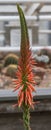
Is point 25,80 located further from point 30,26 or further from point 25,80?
point 30,26

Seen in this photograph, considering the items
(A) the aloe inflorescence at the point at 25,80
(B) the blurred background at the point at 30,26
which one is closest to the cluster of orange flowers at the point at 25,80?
(A) the aloe inflorescence at the point at 25,80

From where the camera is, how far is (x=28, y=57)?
1.19m

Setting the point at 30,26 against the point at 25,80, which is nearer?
the point at 25,80

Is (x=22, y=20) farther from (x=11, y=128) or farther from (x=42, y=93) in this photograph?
(x=11, y=128)

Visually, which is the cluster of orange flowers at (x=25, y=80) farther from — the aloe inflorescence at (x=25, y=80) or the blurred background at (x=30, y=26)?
the blurred background at (x=30, y=26)

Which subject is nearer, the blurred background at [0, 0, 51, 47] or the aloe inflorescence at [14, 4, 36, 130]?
the aloe inflorescence at [14, 4, 36, 130]

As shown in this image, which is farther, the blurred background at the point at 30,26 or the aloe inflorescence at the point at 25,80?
the blurred background at the point at 30,26

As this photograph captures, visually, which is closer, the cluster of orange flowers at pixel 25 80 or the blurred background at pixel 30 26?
the cluster of orange flowers at pixel 25 80

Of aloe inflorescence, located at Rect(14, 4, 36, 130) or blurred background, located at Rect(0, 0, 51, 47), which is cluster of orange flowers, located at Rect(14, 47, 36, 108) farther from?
blurred background, located at Rect(0, 0, 51, 47)

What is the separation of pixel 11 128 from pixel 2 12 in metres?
4.25

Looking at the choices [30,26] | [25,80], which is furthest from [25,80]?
[30,26]

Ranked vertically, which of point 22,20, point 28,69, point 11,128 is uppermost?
point 22,20

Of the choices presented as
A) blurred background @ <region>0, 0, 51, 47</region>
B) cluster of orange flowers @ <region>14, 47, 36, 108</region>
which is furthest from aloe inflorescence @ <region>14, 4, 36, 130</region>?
blurred background @ <region>0, 0, 51, 47</region>

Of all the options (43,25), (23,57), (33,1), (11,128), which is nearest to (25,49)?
(23,57)
